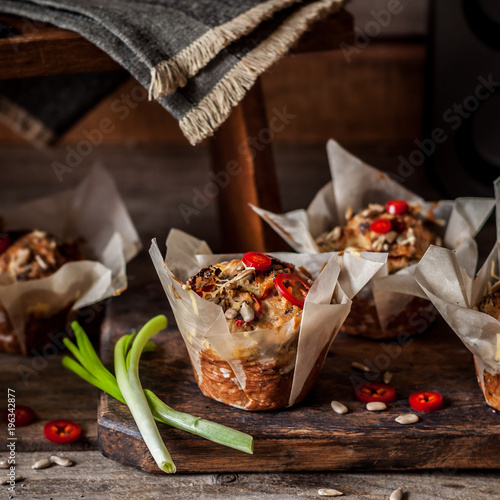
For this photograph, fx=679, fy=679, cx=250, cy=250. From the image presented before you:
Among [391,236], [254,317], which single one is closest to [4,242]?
[254,317]

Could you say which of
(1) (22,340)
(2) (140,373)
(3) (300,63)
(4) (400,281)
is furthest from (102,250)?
(3) (300,63)

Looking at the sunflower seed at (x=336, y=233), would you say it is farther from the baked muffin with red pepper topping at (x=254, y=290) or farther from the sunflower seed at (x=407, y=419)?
the sunflower seed at (x=407, y=419)

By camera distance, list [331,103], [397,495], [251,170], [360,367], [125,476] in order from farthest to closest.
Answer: [331,103] < [251,170] < [360,367] < [125,476] < [397,495]

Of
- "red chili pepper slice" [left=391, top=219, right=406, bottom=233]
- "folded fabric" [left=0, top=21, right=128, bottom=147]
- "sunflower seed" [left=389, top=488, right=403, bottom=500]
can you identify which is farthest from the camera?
"folded fabric" [left=0, top=21, right=128, bottom=147]

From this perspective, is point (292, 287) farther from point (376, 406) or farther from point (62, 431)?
point (62, 431)

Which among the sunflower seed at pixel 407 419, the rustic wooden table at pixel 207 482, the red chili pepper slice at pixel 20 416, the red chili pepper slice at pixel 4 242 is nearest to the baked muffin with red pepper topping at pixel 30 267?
the red chili pepper slice at pixel 4 242

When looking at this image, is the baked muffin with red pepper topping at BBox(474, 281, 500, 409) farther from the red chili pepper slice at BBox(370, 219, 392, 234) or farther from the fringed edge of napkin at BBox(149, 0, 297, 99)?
the fringed edge of napkin at BBox(149, 0, 297, 99)

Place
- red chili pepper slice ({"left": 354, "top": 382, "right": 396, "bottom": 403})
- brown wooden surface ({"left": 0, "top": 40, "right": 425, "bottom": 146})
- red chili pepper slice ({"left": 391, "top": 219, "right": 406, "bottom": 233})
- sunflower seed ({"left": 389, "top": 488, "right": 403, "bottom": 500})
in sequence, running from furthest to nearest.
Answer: brown wooden surface ({"left": 0, "top": 40, "right": 425, "bottom": 146}), red chili pepper slice ({"left": 391, "top": 219, "right": 406, "bottom": 233}), red chili pepper slice ({"left": 354, "top": 382, "right": 396, "bottom": 403}), sunflower seed ({"left": 389, "top": 488, "right": 403, "bottom": 500})

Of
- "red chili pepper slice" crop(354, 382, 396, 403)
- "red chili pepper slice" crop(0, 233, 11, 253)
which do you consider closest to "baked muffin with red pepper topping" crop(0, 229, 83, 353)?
"red chili pepper slice" crop(0, 233, 11, 253)
